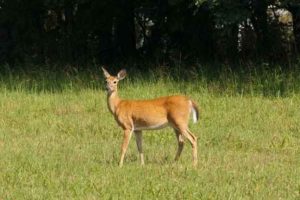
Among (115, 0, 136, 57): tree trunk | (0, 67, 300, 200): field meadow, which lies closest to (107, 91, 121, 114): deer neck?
(0, 67, 300, 200): field meadow

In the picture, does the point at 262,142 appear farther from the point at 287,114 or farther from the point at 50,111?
the point at 50,111

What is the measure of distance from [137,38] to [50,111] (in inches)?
399

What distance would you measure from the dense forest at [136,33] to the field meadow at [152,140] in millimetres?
3381

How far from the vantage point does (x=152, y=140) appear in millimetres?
10969

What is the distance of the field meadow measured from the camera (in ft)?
26.1

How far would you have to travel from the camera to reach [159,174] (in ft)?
28.0

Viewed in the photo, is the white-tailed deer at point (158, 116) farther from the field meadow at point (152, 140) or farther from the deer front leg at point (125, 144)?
the field meadow at point (152, 140)

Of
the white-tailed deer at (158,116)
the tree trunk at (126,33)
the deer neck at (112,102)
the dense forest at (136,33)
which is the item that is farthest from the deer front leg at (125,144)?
the tree trunk at (126,33)

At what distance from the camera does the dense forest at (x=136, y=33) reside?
2005cm

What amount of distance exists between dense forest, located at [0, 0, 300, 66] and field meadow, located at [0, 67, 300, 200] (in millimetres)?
3381

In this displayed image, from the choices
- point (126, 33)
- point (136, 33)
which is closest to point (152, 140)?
point (126, 33)

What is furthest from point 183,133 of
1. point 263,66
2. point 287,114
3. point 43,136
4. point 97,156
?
point 263,66

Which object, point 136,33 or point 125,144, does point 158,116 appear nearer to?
point 125,144

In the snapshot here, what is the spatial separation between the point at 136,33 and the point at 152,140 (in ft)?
41.3
